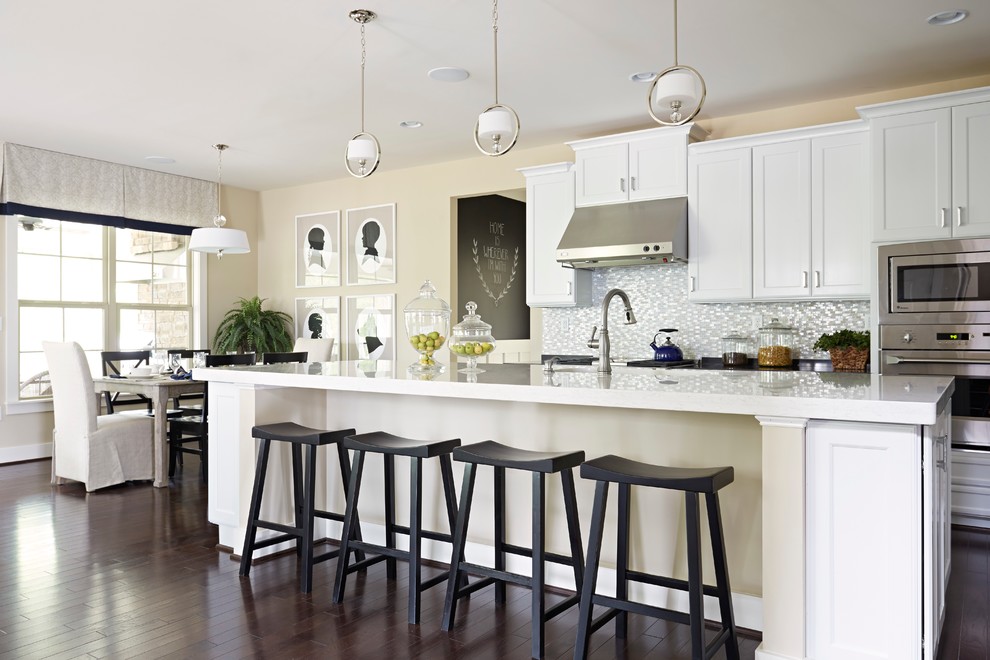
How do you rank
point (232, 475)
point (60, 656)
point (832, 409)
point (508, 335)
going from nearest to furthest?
point (832, 409)
point (60, 656)
point (232, 475)
point (508, 335)

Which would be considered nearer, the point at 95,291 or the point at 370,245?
the point at 95,291

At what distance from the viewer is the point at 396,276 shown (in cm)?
706

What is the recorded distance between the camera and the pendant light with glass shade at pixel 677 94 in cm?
279

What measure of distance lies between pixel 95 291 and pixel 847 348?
6.34m

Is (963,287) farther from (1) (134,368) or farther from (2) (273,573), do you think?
(1) (134,368)

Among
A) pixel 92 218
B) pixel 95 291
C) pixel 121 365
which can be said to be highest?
pixel 92 218

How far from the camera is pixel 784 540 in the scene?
2203mm

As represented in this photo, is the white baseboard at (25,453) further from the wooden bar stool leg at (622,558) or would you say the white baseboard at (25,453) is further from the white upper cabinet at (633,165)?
the wooden bar stool leg at (622,558)

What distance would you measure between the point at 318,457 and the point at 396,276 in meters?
3.50

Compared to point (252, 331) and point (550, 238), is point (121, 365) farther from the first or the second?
point (550, 238)

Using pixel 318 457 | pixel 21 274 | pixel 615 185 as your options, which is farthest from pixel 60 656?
pixel 21 274

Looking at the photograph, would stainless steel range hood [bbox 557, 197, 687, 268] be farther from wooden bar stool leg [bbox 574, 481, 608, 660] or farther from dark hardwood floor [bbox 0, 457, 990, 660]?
wooden bar stool leg [bbox 574, 481, 608, 660]

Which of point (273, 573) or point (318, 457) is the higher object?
point (318, 457)

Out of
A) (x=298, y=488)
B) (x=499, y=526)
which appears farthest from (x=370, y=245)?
(x=499, y=526)
